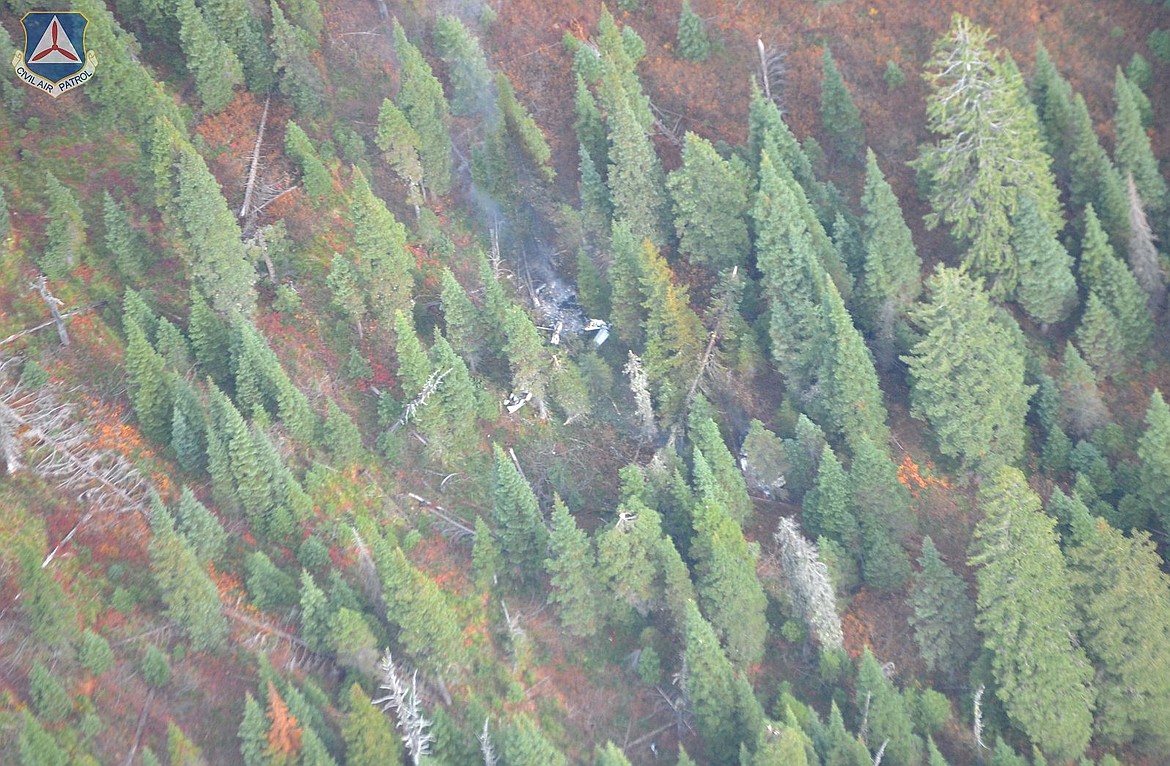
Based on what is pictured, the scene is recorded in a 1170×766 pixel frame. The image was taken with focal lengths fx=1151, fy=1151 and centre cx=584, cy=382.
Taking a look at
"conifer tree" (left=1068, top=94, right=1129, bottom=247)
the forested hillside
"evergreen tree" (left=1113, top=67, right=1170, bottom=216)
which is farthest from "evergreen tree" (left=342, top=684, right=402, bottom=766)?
"evergreen tree" (left=1113, top=67, right=1170, bottom=216)

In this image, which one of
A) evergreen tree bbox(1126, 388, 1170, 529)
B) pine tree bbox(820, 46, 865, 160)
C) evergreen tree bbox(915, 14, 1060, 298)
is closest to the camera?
evergreen tree bbox(1126, 388, 1170, 529)

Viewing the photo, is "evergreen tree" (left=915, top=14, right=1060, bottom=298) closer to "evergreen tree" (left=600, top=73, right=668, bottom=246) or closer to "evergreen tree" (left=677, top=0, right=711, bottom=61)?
"evergreen tree" (left=600, top=73, right=668, bottom=246)

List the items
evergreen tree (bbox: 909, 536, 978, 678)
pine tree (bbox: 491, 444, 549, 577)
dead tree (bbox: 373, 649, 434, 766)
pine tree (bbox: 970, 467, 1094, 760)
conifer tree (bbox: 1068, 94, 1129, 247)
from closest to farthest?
dead tree (bbox: 373, 649, 434, 766)
pine tree (bbox: 970, 467, 1094, 760)
evergreen tree (bbox: 909, 536, 978, 678)
pine tree (bbox: 491, 444, 549, 577)
conifer tree (bbox: 1068, 94, 1129, 247)

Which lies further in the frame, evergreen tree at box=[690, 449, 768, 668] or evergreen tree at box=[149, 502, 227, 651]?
evergreen tree at box=[690, 449, 768, 668]

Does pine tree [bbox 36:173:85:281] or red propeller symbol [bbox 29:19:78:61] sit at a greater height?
red propeller symbol [bbox 29:19:78:61]

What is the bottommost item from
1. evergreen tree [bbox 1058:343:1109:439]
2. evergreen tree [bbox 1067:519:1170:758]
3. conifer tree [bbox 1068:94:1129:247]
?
evergreen tree [bbox 1067:519:1170:758]

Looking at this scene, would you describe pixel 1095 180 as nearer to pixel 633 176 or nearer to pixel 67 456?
pixel 633 176
